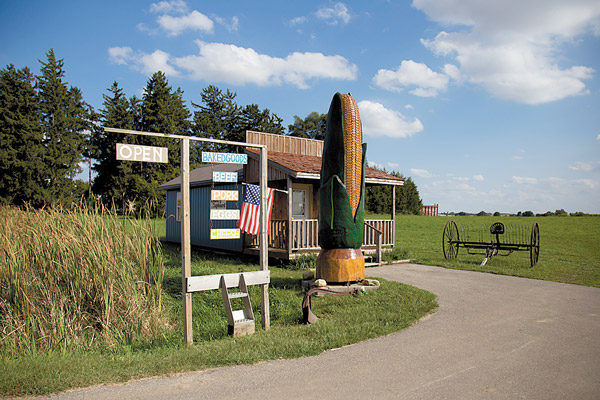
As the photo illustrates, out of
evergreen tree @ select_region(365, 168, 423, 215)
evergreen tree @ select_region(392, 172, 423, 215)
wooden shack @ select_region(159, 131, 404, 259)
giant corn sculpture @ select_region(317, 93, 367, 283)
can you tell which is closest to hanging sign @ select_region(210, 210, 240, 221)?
giant corn sculpture @ select_region(317, 93, 367, 283)

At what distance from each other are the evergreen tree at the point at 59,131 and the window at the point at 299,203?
26.3 m

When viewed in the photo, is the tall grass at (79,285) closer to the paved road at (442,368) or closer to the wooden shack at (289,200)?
the paved road at (442,368)

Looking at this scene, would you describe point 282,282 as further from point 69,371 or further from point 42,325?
point 69,371

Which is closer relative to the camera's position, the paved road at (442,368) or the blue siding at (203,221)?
the paved road at (442,368)

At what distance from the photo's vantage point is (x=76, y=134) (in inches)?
1516

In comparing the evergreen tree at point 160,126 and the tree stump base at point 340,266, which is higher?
the evergreen tree at point 160,126

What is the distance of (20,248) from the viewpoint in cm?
685

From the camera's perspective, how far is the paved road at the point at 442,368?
13.2ft

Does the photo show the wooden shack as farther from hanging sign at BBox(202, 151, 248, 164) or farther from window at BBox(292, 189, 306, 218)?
hanging sign at BBox(202, 151, 248, 164)

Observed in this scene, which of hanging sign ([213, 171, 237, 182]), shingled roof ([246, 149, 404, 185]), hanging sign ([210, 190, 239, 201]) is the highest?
shingled roof ([246, 149, 404, 185])

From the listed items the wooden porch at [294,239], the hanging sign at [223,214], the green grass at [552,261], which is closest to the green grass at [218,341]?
the hanging sign at [223,214]

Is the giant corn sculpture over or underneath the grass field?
over

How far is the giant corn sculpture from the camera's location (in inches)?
337

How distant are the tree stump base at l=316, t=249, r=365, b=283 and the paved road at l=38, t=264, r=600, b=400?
192 centimetres
